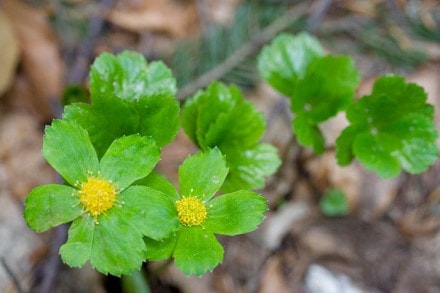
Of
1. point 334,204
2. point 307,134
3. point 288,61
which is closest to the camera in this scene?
point 307,134

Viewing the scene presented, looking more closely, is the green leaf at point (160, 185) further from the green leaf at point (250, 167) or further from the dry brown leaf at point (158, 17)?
the dry brown leaf at point (158, 17)

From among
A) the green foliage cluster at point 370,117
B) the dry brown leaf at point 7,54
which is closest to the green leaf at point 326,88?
the green foliage cluster at point 370,117

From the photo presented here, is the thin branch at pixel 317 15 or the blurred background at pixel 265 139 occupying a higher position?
the thin branch at pixel 317 15

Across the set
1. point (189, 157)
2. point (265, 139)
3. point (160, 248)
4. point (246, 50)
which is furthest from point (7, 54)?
point (160, 248)

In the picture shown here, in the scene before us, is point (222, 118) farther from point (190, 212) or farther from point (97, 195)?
point (97, 195)

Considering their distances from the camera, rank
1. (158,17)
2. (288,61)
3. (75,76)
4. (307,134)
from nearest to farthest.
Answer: (307,134) → (288,61) → (75,76) → (158,17)

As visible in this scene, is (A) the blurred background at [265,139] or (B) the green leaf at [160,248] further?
(A) the blurred background at [265,139]

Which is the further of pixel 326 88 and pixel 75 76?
pixel 75 76

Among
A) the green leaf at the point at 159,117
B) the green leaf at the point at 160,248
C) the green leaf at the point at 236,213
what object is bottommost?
the green leaf at the point at 160,248
